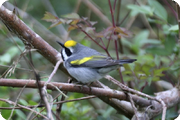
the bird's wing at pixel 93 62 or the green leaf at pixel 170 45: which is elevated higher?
the green leaf at pixel 170 45

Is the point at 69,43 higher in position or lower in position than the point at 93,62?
higher

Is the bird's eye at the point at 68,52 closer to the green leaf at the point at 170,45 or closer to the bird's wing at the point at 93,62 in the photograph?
the bird's wing at the point at 93,62

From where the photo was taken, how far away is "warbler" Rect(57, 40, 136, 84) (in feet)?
9.68

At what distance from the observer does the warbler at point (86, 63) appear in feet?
9.68

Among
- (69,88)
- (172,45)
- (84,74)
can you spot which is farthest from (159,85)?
(69,88)

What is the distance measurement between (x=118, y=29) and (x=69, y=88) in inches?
37.5

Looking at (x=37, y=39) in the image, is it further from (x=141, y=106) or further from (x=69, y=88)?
(x=141, y=106)

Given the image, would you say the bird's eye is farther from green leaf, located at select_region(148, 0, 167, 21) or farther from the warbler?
green leaf, located at select_region(148, 0, 167, 21)

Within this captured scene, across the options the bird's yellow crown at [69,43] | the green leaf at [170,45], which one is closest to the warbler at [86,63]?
the bird's yellow crown at [69,43]

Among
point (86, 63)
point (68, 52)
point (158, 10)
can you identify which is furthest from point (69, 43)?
point (158, 10)

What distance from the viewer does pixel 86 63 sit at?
3.23 meters

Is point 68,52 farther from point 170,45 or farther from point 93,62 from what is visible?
point 170,45

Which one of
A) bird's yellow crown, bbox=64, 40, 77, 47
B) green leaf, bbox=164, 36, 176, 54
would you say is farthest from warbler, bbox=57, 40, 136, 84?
green leaf, bbox=164, 36, 176, 54

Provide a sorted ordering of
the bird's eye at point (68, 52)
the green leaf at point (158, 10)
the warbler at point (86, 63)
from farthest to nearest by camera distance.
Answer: the bird's eye at point (68, 52)
the green leaf at point (158, 10)
the warbler at point (86, 63)
